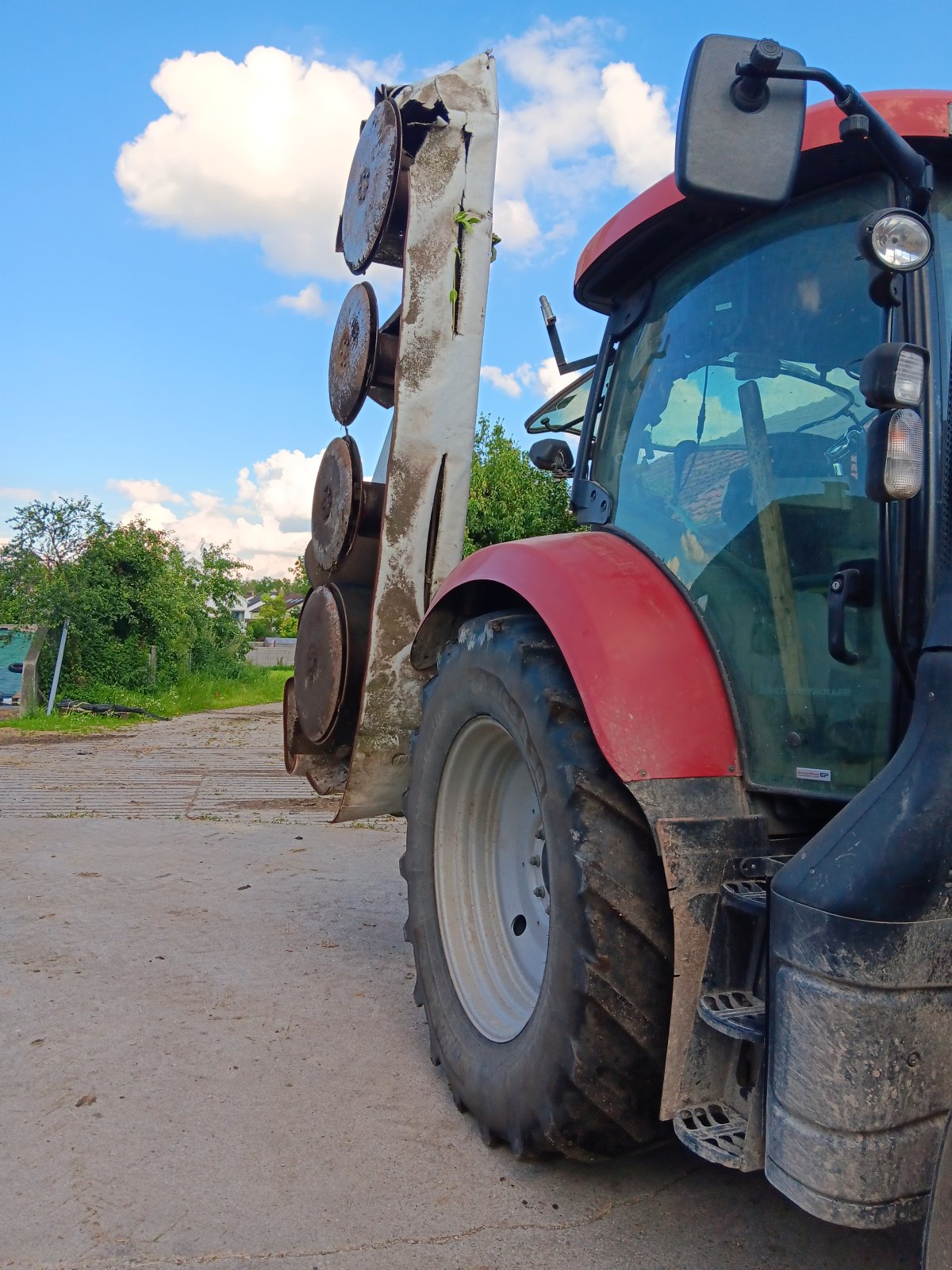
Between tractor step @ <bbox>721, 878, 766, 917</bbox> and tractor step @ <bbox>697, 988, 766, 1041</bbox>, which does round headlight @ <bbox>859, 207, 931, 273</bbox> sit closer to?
tractor step @ <bbox>721, 878, 766, 917</bbox>

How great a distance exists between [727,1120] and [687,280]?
1.74 metres

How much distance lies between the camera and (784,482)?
6.21 ft

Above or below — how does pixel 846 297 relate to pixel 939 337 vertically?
above

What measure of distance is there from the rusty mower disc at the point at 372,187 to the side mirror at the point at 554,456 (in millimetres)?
1096

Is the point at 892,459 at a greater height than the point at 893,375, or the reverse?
the point at 893,375

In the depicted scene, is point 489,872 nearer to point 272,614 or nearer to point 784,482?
point 784,482

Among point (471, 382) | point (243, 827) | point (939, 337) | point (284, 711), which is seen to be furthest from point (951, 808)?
point (243, 827)

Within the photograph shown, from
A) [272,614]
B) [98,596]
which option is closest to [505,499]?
[98,596]

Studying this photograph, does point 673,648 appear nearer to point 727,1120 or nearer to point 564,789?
point 564,789

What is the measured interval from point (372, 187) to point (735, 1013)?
3.11m

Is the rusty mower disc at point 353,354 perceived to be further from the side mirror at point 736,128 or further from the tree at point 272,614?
the tree at point 272,614

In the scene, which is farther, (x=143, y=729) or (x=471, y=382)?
(x=143, y=729)

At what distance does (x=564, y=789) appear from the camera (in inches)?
74.1

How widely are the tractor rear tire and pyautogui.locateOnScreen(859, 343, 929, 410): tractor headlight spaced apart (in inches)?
32.3
